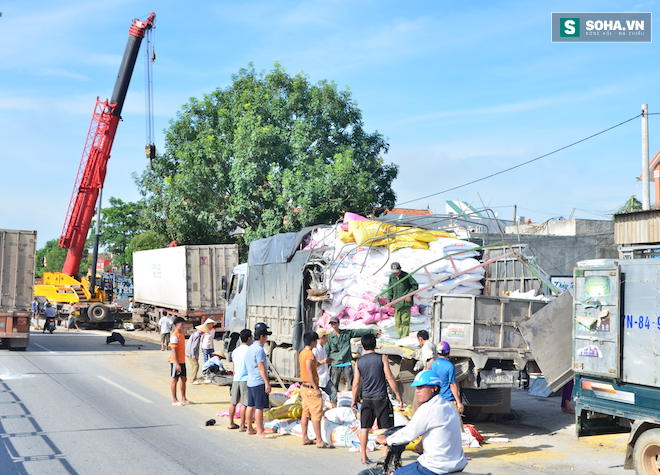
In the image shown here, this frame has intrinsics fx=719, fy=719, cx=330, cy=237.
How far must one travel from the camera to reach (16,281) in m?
23.3

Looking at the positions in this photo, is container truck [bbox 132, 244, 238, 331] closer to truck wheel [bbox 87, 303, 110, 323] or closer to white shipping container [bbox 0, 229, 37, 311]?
white shipping container [bbox 0, 229, 37, 311]

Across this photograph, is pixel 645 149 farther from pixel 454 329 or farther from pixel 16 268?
pixel 16 268

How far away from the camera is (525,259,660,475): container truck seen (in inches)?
300

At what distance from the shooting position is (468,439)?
10.0 m

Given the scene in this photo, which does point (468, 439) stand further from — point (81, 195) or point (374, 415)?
point (81, 195)

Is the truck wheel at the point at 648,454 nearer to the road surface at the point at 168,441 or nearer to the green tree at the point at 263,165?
the road surface at the point at 168,441

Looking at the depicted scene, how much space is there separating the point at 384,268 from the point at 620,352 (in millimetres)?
5748

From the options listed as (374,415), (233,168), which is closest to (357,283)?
(374,415)

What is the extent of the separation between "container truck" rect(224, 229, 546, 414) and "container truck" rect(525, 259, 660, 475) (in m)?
1.67

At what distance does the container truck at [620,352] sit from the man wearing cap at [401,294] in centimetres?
350

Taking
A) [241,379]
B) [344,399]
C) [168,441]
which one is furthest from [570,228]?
[168,441]

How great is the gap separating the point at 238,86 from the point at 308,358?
79.1 ft

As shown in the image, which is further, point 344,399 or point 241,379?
point 344,399

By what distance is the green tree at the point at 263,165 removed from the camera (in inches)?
1080
